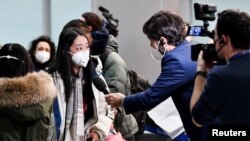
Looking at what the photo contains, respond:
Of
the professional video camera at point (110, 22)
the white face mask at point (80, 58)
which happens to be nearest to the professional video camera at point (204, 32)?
the white face mask at point (80, 58)

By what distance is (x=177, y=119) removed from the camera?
347cm

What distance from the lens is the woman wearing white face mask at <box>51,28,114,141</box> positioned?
3129 millimetres

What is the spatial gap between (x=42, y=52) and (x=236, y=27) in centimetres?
236

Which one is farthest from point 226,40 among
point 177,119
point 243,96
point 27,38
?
point 27,38

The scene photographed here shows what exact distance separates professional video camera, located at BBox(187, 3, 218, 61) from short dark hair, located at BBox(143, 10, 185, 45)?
0.38 metres

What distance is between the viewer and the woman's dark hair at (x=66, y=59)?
316 cm

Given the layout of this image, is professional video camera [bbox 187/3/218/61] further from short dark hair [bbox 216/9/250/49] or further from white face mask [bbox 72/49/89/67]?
white face mask [bbox 72/49/89/67]

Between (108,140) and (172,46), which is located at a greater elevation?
(172,46)

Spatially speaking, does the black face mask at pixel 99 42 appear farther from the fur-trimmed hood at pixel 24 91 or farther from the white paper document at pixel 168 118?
the fur-trimmed hood at pixel 24 91

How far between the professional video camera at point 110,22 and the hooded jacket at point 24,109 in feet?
7.05

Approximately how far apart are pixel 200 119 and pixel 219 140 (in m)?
0.13

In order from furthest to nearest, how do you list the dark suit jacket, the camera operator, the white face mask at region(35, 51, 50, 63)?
the white face mask at region(35, 51, 50, 63) < the dark suit jacket < the camera operator

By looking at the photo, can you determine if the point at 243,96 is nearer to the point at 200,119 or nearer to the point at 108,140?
the point at 200,119

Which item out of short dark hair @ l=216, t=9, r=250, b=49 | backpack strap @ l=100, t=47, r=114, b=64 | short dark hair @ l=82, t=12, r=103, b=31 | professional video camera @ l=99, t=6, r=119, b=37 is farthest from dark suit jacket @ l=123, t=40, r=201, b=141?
professional video camera @ l=99, t=6, r=119, b=37
